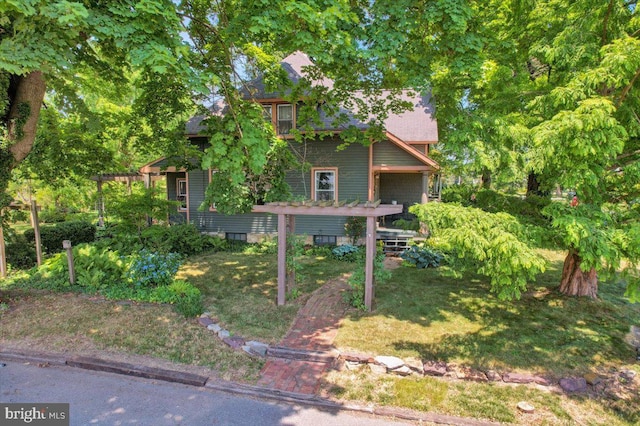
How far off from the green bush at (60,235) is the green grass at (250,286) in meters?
4.32

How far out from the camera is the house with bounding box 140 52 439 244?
1241 centimetres

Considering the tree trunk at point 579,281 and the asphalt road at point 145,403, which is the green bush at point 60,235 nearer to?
the asphalt road at point 145,403

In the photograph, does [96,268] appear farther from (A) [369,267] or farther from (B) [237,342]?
(A) [369,267]

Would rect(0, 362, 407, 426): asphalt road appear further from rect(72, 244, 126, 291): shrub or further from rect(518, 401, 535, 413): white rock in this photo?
rect(72, 244, 126, 291): shrub

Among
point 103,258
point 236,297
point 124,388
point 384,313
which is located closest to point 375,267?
point 384,313

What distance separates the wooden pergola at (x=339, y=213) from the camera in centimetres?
712

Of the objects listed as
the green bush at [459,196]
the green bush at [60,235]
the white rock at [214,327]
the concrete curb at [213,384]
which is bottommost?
the concrete curb at [213,384]

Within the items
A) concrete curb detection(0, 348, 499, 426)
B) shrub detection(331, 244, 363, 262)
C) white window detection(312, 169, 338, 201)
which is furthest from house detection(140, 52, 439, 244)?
concrete curb detection(0, 348, 499, 426)

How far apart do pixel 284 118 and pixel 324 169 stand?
2.56 metres

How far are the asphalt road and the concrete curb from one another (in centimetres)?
8

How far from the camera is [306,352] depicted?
562 cm

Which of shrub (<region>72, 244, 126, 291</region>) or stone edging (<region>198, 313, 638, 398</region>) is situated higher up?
shrub (<region>72, 244, 126, 291</region>)

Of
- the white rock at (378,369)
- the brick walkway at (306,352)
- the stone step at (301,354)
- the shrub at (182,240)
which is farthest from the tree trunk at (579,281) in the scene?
the shrub at (182,240)

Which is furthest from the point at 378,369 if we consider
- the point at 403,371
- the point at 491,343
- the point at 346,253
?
the point at 346,253
